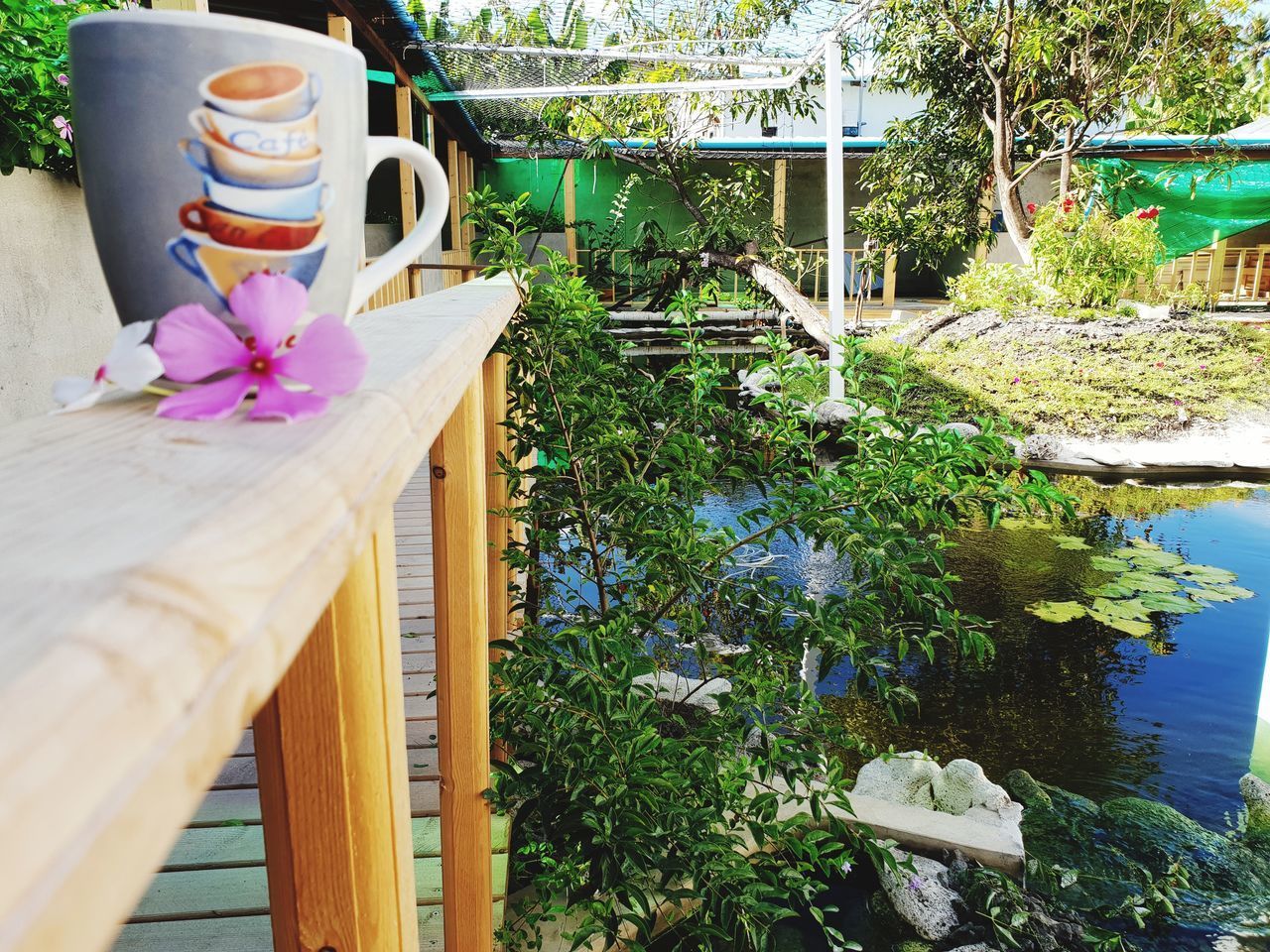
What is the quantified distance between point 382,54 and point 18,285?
462 cm

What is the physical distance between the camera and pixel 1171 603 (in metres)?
4.91

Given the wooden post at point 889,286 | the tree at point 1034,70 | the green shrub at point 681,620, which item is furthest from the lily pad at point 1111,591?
the wooden post at point 889,286

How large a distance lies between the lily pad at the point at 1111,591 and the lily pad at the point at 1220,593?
0.32 meters

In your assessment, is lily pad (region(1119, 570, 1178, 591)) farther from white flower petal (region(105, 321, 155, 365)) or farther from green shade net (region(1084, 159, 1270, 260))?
green shade net (region(1084, 159, 1270, 260))

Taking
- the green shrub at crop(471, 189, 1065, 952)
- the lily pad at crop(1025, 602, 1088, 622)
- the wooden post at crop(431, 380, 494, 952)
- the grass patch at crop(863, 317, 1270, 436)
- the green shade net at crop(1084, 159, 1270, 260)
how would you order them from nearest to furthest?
the wooden post at crop(431, 380, 494, 952) → the green shrub at crop(471, 189, 1065, 952) → the lily pad at crop(1025, 602, 1088, 622) → the grass patch at crop(863, 317, 1270, 436) → the green shade net at crop(1084, 159, 1270, 260)

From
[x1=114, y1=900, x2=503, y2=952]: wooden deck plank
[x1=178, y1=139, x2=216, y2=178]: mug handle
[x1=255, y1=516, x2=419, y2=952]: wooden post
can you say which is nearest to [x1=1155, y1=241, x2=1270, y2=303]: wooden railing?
[x1=114, y1=900, x2=503, y2=952]: wooden deck plank

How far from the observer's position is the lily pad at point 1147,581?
16.8 ft

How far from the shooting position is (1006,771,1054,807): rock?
324 cm

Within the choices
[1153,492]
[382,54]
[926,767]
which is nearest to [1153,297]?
[1153,492]

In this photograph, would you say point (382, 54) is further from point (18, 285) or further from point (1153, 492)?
point (1153, 492)

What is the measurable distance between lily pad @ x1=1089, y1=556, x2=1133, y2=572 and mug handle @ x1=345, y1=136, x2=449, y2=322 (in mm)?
5379

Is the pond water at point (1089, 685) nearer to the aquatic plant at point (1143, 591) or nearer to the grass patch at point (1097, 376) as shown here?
the aquatic plant at point (1143, 591)

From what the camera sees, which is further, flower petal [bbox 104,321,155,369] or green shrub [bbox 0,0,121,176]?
green shrub [bbox 0,0,121,176]

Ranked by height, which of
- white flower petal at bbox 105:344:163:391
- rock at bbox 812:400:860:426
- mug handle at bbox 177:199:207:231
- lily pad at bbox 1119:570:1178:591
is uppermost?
mug handle at bbox 177:199:207:231
